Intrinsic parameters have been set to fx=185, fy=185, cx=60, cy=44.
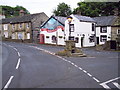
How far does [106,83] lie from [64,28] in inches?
1285

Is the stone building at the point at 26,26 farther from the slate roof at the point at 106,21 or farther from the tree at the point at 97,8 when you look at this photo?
the slate roof at the point at 106,21

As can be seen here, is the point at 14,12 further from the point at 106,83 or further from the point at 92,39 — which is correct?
the point at 106,83

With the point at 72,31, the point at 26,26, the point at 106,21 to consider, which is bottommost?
the point at 72,31

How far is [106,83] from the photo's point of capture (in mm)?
9336

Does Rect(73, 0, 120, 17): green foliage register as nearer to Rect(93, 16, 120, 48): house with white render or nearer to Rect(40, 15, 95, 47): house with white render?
Rect(93, 16, 120, 48): house with white render

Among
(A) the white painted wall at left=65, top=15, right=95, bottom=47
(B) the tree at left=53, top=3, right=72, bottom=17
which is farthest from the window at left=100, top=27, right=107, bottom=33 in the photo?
(B) the tree at left=53, top=3, right=72, bottom=17

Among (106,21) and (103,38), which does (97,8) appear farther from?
(103,38)

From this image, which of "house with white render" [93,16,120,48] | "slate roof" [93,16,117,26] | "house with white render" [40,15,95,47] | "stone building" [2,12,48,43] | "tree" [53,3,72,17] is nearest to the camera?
"house with white render" [93,16,120,48]

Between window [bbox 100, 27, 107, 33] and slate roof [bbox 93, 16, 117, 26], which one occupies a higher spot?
slate roof [bbox 93, 16, 117, 26]

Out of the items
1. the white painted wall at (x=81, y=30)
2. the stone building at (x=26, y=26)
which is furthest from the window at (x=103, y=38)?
the stone building at (x=26, y=26)

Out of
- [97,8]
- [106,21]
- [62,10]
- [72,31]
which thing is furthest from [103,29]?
[62,10]

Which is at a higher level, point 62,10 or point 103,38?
point 62,10

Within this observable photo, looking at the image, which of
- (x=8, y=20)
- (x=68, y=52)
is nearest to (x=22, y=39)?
(x=8, y=20)

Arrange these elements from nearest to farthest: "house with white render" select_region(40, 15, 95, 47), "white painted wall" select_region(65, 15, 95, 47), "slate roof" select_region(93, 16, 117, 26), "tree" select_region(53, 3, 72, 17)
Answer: "white painted wall" select_region(65, 15, 95, 47)
"house with white render" select_region(40, 15, 95, 47)
"slate roof" select_region(93, 16, 117, 26)
"tree" select_region(53, 3, 72, 17)
